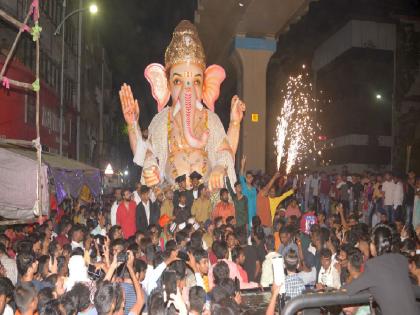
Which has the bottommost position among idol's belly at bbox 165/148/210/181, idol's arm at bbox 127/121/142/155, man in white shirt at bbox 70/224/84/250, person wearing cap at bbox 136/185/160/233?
man in white shirt at bbox 70/224/84/250

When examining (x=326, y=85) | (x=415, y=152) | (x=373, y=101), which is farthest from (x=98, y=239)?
(x=326, y=85)

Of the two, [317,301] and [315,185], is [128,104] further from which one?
[317,301]

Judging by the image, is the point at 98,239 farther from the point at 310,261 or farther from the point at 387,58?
the point at 387,58

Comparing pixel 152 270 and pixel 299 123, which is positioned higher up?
pixel 299 123

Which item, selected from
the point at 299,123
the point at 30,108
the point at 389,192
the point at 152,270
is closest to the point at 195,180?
the point at 152,270

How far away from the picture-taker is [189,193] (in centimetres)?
1129

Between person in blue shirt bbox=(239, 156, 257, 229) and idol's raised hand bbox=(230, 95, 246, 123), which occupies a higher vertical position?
idol's raised hand bbox=(230, 95, 246, 123)

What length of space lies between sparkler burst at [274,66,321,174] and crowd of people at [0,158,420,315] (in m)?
13.2

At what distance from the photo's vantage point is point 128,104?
13.0m

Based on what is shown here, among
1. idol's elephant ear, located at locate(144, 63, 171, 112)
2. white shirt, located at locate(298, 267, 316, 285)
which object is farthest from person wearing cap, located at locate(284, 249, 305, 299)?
idol's elephant ear, located at locate(144, 63, 171, 112)

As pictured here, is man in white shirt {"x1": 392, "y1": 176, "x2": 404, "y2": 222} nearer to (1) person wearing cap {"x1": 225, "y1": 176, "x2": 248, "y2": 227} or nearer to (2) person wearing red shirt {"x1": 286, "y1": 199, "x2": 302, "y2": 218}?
(2) person wearing red shirt {"x1": 286, "y1": 199, "x2": 302, "y2": 218}

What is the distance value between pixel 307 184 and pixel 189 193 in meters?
7.73

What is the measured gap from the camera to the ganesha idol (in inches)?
510

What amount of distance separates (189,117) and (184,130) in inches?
14.6
